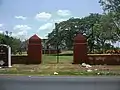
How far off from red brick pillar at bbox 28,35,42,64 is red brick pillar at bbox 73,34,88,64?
138 inches

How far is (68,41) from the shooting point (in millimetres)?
60438

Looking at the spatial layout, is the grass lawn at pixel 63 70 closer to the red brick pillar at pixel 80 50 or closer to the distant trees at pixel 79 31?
the red brick pillar at pixel 80 50

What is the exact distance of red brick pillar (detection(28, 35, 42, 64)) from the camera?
30.9 meters

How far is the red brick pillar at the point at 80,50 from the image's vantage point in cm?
3048

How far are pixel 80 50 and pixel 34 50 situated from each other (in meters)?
4.54

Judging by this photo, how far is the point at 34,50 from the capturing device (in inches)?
1228

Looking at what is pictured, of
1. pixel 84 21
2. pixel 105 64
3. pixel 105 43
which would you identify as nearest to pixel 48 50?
pixel 105 43

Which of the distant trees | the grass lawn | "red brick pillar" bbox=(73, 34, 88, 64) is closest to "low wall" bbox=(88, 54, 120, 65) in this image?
"red brick pillar" bbox=(73, 34, 88, 64)

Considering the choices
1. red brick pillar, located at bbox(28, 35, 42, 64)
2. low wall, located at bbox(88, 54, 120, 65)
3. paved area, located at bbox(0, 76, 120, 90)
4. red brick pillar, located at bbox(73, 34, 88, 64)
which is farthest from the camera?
red brick pillar, located at bbox(28, 35, 42, 64)

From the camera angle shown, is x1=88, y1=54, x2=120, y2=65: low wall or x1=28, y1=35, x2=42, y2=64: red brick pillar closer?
x1=88, y1=54, x2=120, y2=65: low wall

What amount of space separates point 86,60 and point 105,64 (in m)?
1.86

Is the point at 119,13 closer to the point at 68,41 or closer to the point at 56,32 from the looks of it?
the point at 68,41

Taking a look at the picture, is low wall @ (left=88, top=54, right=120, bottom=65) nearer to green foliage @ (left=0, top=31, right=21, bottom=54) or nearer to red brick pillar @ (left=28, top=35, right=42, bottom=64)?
red brick pillar @ (left=28, top=35, right=42, bottom=64)

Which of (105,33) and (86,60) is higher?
(105,33)
